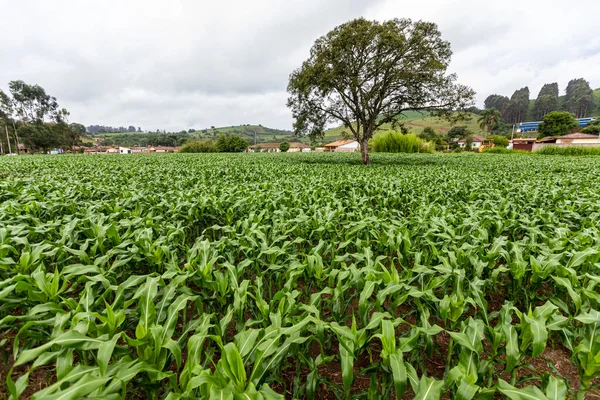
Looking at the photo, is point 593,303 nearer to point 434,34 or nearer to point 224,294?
point 224,294

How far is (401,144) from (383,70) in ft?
92.9

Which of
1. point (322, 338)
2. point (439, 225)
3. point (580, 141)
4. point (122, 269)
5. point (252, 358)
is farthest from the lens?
point (580, 141)

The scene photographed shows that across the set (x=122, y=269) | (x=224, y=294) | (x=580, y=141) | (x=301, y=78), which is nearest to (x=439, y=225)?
(x=224, y=294)

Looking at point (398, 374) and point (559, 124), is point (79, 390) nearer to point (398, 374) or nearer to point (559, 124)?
point (398, 374)

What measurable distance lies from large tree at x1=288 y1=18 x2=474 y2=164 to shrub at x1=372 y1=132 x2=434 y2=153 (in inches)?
967

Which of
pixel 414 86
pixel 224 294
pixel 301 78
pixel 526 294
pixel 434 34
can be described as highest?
pixel 434 34

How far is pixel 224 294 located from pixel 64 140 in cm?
8592

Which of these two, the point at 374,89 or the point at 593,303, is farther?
the point at 374,89

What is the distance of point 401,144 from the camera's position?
43.6 metres

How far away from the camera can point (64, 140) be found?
64.3 m

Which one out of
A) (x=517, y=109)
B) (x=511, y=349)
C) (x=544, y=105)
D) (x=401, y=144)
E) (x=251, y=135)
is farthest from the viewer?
(x=251, y=135)

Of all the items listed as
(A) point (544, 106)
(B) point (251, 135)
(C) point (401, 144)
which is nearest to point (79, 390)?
(C) point (401, 144)

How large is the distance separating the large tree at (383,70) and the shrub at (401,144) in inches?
967

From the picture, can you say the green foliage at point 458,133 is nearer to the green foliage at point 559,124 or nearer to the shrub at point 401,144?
the green foliage at point 559,124
